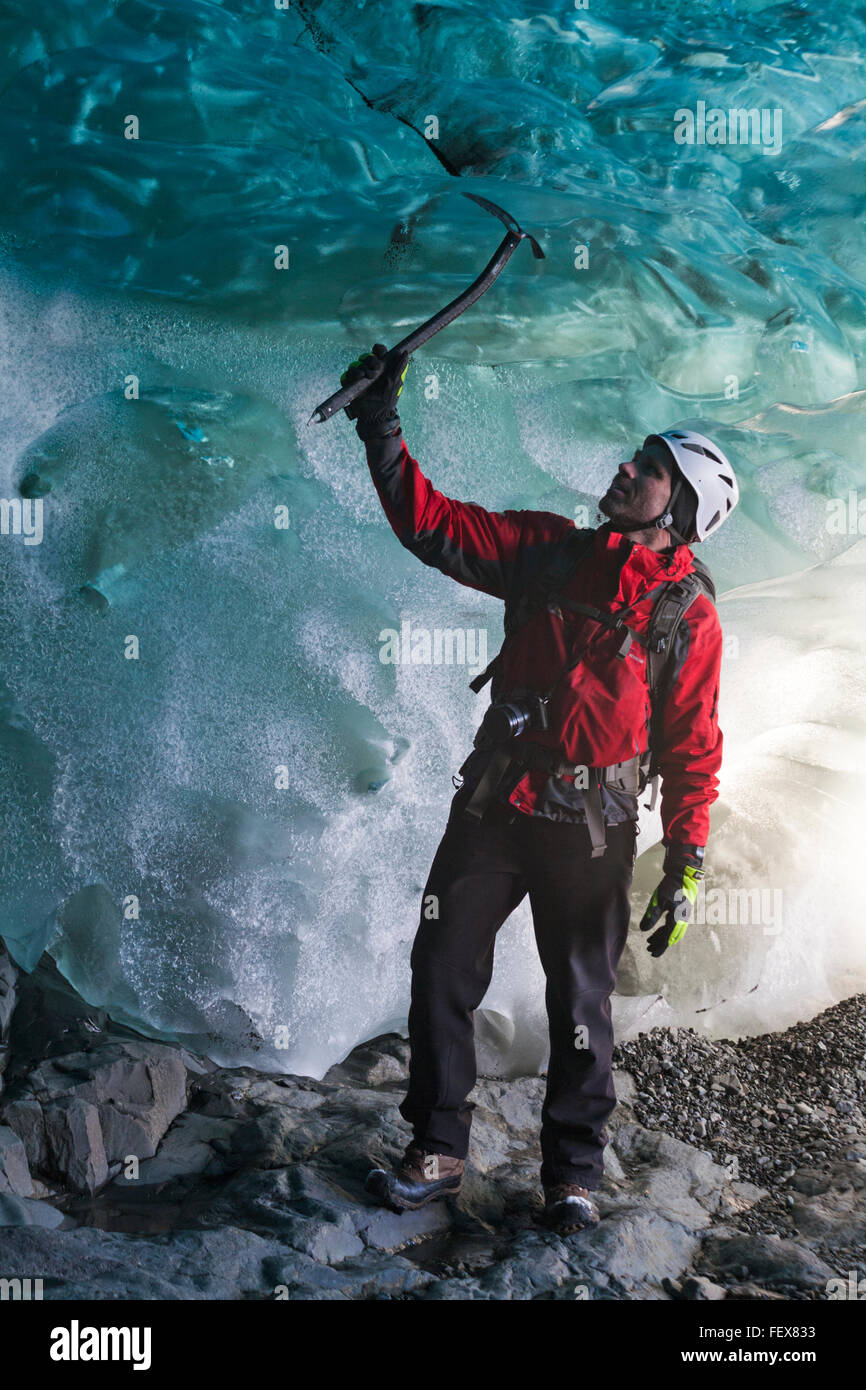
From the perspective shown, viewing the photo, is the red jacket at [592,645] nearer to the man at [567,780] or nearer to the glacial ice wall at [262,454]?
the man at [567,780]

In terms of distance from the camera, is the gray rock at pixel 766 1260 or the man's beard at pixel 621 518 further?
the man's beard at pixel 621 518

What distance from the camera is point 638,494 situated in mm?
3287

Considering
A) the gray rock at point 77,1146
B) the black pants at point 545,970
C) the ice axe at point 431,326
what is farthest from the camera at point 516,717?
the gray rock at point 77,1146

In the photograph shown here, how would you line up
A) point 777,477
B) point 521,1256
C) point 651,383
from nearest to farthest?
point 521,1256, point 651,383, point 777,477

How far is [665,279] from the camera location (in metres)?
4.17

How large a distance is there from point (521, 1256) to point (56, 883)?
2253mm

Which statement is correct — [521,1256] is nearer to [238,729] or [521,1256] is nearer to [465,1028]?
[465,1028]

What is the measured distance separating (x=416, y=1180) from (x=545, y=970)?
752mm

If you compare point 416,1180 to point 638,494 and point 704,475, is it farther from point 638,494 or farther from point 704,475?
point 704,475

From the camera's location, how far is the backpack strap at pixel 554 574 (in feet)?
10.9

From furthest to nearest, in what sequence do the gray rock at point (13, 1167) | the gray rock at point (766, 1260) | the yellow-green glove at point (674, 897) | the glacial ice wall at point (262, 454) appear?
the glacial ice wall at point (262, 454), the yellow-green glove at point (674, 897), the gray rock at point (13, 1167), the gray rock at point (766, 1260)

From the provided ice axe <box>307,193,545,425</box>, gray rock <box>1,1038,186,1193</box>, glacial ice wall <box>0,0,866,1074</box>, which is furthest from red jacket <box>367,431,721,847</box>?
gray rock <box>1,1038,186,1193</box>
